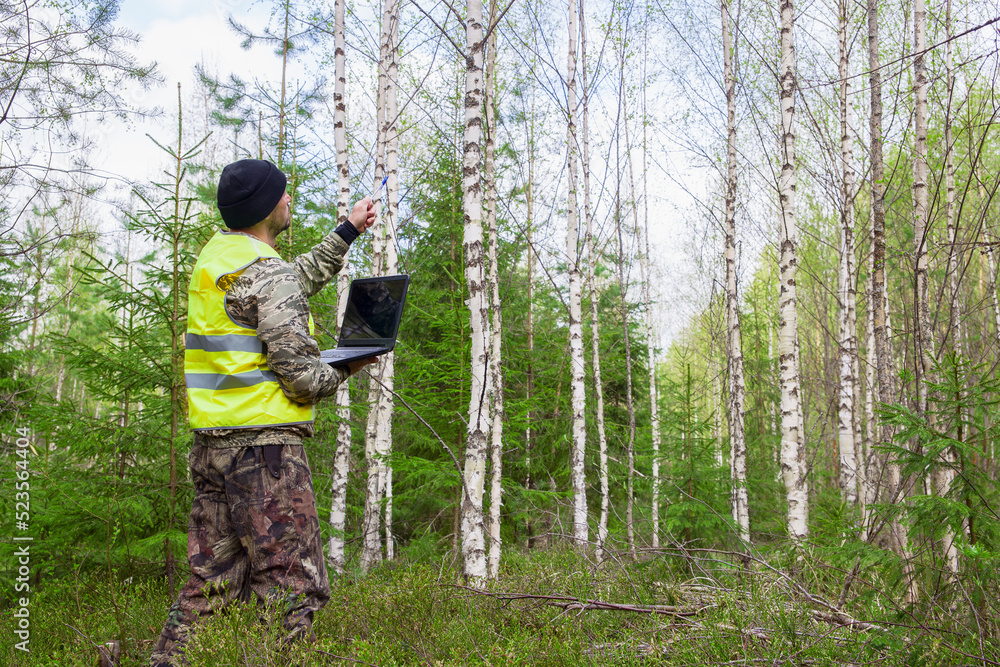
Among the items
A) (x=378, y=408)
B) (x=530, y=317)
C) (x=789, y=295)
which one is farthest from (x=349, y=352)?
(x=530, y=317)

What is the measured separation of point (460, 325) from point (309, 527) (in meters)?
4.74

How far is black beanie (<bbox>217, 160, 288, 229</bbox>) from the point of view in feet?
8.59

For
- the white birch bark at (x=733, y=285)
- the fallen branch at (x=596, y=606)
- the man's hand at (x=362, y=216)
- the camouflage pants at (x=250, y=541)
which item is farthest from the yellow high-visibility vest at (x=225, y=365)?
the white birch bark at (x=733, y=285)

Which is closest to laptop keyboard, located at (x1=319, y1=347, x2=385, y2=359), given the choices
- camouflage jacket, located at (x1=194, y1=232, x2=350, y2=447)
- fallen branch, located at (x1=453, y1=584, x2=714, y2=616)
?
camouflage jacket, located at (x1=194, y1=232, x2=350, y2=447)

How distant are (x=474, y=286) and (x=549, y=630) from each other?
2.45m

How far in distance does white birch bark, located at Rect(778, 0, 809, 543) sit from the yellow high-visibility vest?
15.7ft

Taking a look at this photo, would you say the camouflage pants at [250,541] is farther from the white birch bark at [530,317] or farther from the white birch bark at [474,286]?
the white birch bark at [530,317]

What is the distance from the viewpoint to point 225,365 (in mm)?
2434

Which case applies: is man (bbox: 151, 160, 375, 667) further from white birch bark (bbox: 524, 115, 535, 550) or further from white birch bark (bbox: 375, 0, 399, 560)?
white birch bark (bbox: 524, 115, 535, 550)

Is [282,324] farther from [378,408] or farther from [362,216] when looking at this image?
[378,408]

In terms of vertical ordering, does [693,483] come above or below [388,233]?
below

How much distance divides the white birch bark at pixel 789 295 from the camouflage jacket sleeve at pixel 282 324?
4.64 metres

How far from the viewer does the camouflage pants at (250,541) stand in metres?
2.38

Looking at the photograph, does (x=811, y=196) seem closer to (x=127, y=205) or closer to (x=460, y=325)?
(x=460, y=325)
